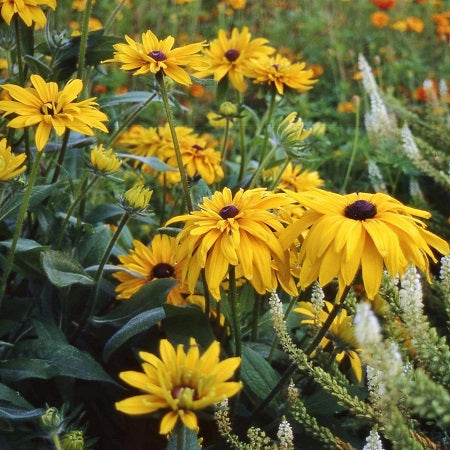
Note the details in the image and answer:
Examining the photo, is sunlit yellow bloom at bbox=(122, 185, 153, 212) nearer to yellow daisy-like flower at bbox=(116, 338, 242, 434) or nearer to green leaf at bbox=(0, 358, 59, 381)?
green leaf at bbox=(0, 358, 59, 381)

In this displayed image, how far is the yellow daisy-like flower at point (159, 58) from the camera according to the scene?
97 cm

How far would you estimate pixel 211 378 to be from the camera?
0.65m

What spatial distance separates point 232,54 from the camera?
1398 millimetres

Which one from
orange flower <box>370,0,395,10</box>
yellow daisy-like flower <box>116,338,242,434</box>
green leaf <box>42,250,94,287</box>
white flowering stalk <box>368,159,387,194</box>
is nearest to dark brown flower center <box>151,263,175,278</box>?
green leaf <box>42,250,94,287</box>

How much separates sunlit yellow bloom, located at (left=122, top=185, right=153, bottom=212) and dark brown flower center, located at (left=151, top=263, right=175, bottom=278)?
169mm

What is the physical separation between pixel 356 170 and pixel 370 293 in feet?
4.50

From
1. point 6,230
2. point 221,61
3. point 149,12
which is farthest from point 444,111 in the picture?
point 149,12

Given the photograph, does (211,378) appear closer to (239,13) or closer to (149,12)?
(149,12)

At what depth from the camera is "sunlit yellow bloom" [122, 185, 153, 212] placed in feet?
3.30

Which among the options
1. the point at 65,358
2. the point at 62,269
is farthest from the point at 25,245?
the point at 65,358

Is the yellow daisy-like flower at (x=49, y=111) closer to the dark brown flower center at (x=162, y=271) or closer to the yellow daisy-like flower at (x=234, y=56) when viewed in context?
the dark brown flower center at (x=162, y=271)

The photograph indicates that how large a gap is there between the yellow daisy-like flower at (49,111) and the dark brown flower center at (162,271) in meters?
0.33

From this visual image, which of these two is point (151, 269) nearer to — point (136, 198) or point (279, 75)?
point (136, 198)

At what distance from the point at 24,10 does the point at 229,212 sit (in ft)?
1.56
